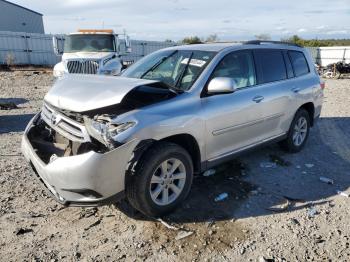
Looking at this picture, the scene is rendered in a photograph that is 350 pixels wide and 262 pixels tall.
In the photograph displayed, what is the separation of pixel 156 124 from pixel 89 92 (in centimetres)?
84

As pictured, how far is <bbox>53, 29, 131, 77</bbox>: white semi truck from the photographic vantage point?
42.0ft

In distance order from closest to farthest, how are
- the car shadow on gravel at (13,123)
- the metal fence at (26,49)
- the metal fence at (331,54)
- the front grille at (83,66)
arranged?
the car shadow on gravel at (13,123) → the front grille at (83,66) → the metal fence at (26,49) → the metal fence at (331,54)

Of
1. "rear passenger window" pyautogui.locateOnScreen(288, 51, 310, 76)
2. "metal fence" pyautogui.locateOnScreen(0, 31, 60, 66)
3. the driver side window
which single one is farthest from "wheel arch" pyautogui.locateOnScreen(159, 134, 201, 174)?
"metal fence" pyautogui.locateOnScreen(0, 31, 60, 66)

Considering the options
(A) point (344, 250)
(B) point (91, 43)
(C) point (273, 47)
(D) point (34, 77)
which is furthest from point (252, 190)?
(D) point (34, 77)

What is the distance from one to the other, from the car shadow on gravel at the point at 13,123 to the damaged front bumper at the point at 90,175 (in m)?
4.53

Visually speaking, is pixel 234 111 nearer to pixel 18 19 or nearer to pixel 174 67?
pixel 174 67

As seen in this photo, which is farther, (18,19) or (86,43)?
(18,19)

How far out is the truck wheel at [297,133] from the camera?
19.2 ft

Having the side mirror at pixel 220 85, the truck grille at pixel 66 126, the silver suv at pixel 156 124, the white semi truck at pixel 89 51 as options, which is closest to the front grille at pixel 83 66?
the white semi truck at pixel 89 51

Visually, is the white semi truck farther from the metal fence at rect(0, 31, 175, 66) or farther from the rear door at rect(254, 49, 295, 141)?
the metal fence at rect(0, 31, 175, 66)

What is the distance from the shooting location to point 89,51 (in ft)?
43.5

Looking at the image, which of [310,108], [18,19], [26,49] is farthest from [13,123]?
[18,19]

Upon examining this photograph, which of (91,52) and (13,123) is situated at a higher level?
(91,52)

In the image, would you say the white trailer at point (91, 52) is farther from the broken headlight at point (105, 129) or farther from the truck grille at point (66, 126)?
the broken headlight at point (105, 129)
